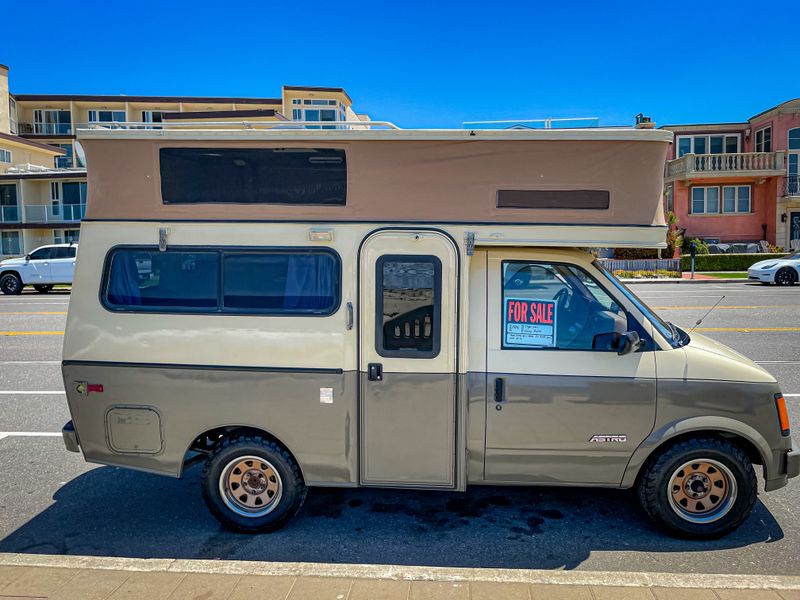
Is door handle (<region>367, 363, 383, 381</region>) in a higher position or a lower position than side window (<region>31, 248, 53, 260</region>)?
lower

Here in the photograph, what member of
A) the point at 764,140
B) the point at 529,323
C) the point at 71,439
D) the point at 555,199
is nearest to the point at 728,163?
the point at 764,140

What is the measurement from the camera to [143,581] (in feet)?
11.9

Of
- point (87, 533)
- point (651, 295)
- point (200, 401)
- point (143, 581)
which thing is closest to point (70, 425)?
point (87, 533)

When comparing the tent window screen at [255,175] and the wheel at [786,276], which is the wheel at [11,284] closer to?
the tent window screen at [255,175]

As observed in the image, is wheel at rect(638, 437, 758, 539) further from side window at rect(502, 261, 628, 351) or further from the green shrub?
the green shrub

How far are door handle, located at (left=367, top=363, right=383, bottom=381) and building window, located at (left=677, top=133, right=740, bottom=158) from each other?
40.9 meters

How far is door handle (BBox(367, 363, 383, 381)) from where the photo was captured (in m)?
4.37

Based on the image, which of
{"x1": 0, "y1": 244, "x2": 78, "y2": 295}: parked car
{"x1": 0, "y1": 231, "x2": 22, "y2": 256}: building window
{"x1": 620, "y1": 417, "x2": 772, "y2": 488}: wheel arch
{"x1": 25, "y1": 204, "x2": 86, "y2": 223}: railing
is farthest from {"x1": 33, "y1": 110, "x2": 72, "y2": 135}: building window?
{"x1": 620, "y1": 417, "x2": 772, "y2": 488}: wheel arch

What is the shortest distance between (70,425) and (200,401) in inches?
44.1

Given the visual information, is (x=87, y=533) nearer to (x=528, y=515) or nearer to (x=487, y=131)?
(x=528, y=515)

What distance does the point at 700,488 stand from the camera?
173 inches

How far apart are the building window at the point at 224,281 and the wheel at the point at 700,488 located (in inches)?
96.6

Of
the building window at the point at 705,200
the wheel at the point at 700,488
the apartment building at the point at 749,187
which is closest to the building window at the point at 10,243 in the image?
the apartment building at the point at 749,187

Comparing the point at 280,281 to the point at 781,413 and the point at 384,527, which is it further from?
the point at 781,413
